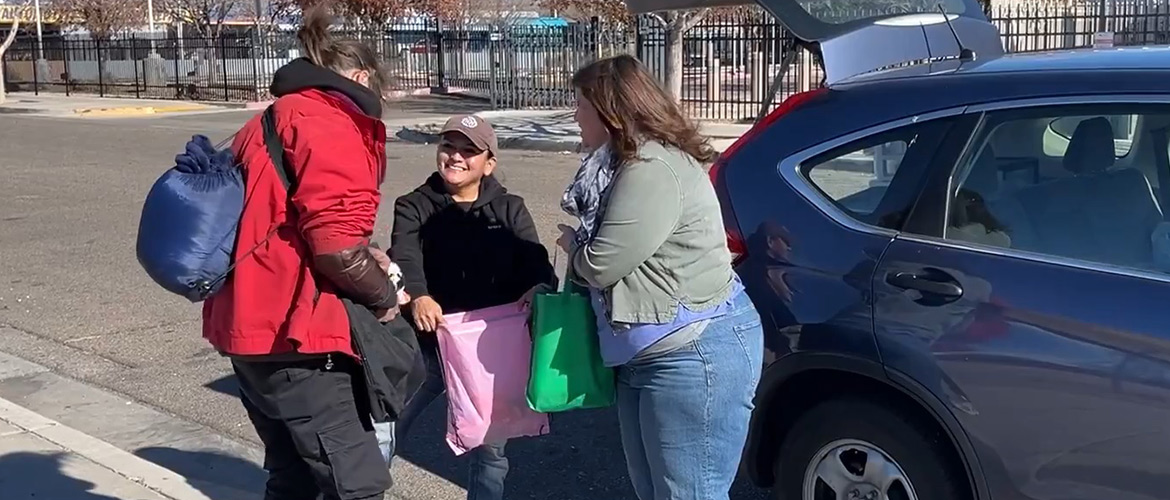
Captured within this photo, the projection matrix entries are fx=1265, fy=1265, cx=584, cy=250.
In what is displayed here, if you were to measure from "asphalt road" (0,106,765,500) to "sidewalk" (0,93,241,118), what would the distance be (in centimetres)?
1276

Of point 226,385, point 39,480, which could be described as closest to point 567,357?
point 39,480

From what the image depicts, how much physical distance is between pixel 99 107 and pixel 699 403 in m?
31.4

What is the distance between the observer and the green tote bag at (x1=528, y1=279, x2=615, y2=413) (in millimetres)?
3209

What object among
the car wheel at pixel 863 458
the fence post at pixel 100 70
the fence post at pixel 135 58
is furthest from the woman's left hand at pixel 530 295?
the fence post at pixel 100 70

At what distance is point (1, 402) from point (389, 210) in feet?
20.6

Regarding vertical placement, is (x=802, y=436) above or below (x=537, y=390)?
below

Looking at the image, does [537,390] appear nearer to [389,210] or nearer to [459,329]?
[459,329]

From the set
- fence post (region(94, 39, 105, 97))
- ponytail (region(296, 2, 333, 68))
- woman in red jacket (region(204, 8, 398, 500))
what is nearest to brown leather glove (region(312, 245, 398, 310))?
woman in red jacket (region(204, 8, 398, 500))

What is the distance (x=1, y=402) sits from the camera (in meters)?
5.87

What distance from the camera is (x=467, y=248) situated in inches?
152

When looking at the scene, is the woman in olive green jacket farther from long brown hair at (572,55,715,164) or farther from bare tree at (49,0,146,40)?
bare tree at (49,0,146,40)

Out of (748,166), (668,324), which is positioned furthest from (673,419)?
(748,166)

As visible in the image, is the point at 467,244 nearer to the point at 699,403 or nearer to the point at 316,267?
the point at 316,267

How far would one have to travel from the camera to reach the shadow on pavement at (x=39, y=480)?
4.68 metres
